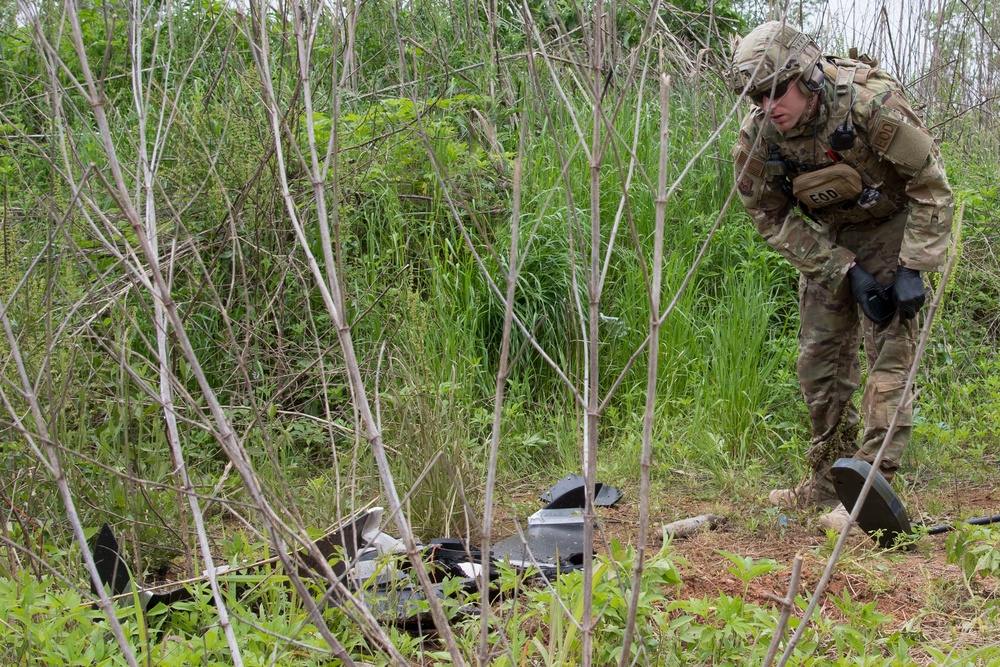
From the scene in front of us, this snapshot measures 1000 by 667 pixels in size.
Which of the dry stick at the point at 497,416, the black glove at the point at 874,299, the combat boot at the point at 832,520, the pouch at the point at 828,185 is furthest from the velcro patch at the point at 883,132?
the dry stick at the point at 497,416

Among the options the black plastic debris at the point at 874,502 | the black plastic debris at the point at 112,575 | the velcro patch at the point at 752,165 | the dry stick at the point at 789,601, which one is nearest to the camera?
the dry stick at the point at 789,601

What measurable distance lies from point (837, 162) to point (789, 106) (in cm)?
33

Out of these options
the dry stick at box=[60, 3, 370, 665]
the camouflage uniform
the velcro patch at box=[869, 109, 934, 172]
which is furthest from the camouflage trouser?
the dry stick at box=[60, 3, 370, 665]

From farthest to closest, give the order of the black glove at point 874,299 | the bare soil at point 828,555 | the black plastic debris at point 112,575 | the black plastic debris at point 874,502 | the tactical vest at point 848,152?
the black glove at point 874,299
the tactical vest at point 848,152
the black plastic debris at point 874,502
the bare soil at point 828,555
the black plastic debris at point 112,575

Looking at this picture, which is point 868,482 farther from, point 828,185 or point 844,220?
point 844,220

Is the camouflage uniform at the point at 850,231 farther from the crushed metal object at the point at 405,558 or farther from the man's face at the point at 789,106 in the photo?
the crushed metal object at the point at 405,558

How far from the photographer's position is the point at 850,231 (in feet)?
12.0

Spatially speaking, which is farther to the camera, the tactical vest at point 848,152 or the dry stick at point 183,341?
the tactical vest at point 848,152

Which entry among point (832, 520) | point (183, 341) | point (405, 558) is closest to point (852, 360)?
point (832, 520)

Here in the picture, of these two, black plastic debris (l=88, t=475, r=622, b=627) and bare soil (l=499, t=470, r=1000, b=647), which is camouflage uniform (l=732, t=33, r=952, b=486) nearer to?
bare soil (l=499, t=470, r=1000, b=647)

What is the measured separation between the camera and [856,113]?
130 inches

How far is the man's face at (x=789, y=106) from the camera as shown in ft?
10.6

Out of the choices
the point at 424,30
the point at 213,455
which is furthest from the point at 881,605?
the point at 424,30

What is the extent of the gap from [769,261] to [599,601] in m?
3.65
